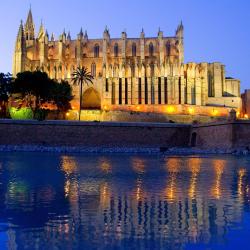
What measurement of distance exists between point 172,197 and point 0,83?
4642cm

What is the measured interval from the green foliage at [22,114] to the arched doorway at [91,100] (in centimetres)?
1624

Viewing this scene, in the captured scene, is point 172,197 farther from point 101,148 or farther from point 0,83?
point 0,83

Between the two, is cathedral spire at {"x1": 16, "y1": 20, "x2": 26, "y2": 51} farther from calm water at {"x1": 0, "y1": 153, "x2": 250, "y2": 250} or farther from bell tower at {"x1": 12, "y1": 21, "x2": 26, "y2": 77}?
calm water at {"x1": 0, "y1": 153, "x2": 250, "y2": 250}

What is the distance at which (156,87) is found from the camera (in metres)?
66.4

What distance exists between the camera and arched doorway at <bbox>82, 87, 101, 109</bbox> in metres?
70.4

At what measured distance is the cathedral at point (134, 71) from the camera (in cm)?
6612

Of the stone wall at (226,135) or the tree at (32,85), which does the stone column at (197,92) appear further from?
the tree at (32,85)

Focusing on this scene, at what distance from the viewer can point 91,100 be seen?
71.6 meters

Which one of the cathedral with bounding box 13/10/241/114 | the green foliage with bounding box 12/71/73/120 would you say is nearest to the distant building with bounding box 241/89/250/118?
the cathedral with bounding box 13/10/241/114

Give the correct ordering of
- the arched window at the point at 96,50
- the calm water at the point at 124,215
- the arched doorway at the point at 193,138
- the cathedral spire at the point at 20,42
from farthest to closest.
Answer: the arched window at the point at 96,50 < the cathedral spire at the point at 20,42 < the arched doorway at the point at 193,138 < the calm water at the point at 124,215

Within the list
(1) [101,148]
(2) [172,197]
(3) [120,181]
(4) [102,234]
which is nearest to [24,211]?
(4) [102,234]

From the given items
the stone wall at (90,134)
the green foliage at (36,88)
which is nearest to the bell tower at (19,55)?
the green foliage at (36,88)

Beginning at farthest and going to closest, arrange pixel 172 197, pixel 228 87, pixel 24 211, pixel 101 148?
1. pixel 228 87
2. pixel 101 148
3. pixel 172 197
4. pixel 24 211

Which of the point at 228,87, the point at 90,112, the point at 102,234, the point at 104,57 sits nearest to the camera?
the point at 102,234
